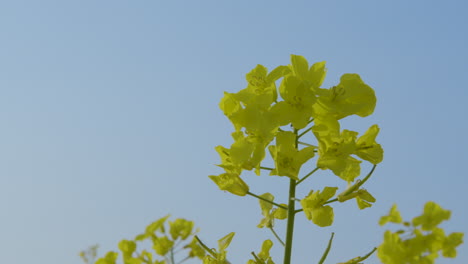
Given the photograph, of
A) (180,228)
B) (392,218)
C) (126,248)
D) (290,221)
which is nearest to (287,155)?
(290,221)

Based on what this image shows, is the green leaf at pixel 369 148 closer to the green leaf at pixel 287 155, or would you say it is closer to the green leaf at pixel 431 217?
the green leaf at pixel 287 155

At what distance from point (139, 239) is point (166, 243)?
26cm

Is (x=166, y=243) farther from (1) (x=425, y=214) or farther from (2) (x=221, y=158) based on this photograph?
(1) (x=425, y=214)

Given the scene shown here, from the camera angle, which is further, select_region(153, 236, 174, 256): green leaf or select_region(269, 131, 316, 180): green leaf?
Answer: select_region(153, 236, 174, 256): green leaf

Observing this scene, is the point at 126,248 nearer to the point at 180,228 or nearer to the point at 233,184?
the point at 180,228

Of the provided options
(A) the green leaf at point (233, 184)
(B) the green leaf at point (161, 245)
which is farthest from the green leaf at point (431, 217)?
(B) the green leaf at point (161, 245)

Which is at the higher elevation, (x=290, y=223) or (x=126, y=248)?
(x=126, y=248)

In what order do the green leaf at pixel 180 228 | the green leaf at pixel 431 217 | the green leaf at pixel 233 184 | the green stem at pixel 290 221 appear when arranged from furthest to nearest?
the green leaf at pixel 180 228, the green leaf at pixel 233 184, the green stem at pixel 290 221, the green leaf at pixel 431 217

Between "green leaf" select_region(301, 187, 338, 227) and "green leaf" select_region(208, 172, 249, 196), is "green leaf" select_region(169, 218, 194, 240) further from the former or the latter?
"green leaf" select_region(301, 187, 338, 227)

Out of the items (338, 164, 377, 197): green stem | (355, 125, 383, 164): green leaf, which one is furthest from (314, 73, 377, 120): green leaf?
(338, 164, 377, 197): green stem

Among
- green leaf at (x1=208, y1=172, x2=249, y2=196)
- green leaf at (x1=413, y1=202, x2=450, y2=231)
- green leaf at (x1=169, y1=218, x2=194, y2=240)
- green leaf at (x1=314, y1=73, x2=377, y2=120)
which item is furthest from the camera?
green leaf at (x1=169, y1=218, x2=194, y2=240)

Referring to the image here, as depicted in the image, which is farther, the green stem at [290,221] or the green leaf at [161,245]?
the green leaf at [161,245]

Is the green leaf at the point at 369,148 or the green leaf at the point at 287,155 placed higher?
the green leaf at the point at 287,155

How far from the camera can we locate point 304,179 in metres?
2.31
